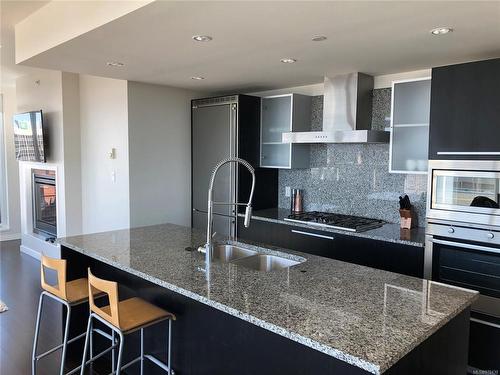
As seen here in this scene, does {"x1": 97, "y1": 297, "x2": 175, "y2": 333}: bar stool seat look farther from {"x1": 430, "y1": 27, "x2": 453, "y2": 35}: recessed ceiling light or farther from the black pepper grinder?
the black pepper grinder

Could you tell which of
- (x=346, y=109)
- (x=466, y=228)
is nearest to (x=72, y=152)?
(x=346, y=109)

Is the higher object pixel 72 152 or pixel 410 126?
pixel 410 126

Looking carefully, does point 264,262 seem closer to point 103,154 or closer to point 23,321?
point 23,321

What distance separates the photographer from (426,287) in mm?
1950

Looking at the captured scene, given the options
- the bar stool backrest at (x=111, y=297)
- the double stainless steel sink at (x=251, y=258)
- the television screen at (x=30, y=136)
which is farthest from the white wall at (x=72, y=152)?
the bar stool backrest at (x=111, y=297)

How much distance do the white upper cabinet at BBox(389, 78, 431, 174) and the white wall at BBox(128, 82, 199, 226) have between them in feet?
7.92

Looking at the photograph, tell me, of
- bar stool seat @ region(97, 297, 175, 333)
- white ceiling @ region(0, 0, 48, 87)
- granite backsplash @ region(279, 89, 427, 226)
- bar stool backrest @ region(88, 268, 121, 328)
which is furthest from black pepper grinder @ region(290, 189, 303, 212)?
white ceiling @ region(0, 0, 48, 87)

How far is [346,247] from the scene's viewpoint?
3.44m

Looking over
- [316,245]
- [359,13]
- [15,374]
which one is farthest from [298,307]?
[15,374]

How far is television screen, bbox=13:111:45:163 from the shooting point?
212 inches

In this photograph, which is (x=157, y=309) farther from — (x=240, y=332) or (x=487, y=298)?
(x=487, y=298)

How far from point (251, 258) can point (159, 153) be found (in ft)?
7.84

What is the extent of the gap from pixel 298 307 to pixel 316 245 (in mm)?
2035

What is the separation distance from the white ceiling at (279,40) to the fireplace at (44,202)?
2.55m
